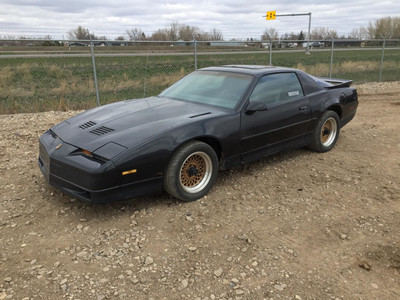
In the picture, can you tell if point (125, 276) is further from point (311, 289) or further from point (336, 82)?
Answer: point (336, 82)

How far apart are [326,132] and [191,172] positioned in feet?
9.51

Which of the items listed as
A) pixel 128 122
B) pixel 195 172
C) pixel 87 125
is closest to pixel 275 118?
pixel 195 172

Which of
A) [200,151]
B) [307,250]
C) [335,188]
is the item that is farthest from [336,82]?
[307,250]

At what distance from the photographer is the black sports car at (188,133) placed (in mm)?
3232

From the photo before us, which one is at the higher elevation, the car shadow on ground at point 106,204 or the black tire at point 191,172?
the black tire at point 191,172

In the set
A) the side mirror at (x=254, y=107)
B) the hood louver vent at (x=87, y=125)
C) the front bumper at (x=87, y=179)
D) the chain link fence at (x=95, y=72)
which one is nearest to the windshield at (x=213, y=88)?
the side mirror at (x=254, y=107)

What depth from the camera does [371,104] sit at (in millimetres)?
9586

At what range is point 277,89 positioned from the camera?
4.66 meters

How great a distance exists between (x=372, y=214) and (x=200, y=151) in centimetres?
197

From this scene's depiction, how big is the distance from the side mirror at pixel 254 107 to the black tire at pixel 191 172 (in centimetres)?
73

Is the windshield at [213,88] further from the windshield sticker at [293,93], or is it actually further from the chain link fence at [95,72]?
the chain link fence at [95,72]

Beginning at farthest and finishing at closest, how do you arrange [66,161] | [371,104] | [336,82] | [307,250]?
[371,104] → [336,82] → [66,161] → [307,250]

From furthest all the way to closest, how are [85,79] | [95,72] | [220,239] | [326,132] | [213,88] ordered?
[85,79] → [95,72] → [326,132] → [213,88] → [220,239]

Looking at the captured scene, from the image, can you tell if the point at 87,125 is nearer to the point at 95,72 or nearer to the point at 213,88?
the point at 213,88
